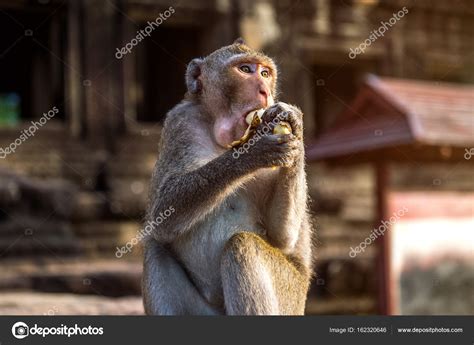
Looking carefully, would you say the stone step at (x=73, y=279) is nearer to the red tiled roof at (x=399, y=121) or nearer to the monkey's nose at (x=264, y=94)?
the red tiled roof at (x=399, y=121)

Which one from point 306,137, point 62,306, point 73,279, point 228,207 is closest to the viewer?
point 228,207

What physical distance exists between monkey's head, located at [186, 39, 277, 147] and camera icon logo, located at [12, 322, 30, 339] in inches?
52.7

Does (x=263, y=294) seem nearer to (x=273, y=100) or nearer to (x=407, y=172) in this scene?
(x=273, y=100)

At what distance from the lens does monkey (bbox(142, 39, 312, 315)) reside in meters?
3.80

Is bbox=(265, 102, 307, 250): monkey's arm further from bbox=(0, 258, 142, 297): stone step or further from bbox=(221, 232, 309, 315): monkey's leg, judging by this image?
bbox=(0, 258, 142, 297): stone step

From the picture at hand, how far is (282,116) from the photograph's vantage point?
145 inches

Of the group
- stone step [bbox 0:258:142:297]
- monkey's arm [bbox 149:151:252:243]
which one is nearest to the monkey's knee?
monkey's arm [bbox 149:151:252:243]

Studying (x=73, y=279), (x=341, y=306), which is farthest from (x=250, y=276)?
(x=341, y=306)

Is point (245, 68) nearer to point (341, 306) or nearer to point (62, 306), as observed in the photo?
point (62, 306)

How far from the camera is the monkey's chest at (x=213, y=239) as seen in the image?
163 inches

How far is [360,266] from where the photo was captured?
10.7 meters

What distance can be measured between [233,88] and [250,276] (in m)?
1.05

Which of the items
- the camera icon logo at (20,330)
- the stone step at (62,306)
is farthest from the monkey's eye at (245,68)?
the stone step at (62,306)

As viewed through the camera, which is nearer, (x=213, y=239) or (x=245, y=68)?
(x=213, y=239)
